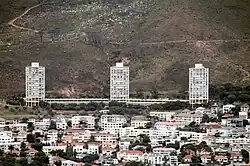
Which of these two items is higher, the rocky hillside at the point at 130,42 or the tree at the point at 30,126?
the rocky hillside at the point at 130,42

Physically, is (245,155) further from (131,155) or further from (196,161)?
(131,155)

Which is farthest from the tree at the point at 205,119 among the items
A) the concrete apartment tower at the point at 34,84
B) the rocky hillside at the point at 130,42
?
the concrete apartment tower at the point at 34,84

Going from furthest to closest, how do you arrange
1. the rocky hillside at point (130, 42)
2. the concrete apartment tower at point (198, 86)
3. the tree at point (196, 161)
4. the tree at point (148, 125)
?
the rocky hillside at point (130, 42)
the concrete apartment tower at point (198, 86)
the tree at point (148, 125)
the tree at point (196, 161)

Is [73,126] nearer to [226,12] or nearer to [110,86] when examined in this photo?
[110,86]

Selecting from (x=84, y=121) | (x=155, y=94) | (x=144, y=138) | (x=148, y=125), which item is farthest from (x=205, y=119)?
(x=155, y=94)

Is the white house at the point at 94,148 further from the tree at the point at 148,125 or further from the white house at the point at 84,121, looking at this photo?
the white house at the point at 84,121

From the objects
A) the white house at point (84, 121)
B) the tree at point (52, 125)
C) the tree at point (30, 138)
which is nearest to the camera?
the tree at point (30, 138)

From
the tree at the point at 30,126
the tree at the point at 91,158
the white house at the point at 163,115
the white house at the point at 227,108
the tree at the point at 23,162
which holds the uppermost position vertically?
the white house at the point at 227,108

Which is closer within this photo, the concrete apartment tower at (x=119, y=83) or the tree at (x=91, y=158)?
the tree at (x=91, y=158)
